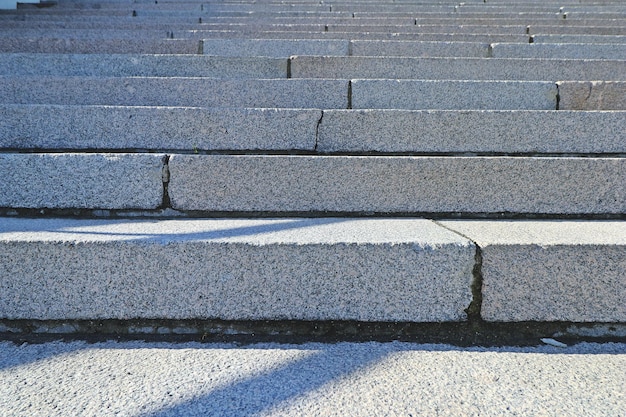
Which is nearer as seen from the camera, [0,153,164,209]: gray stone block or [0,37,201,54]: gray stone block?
[0,153,164,209]: gray stone block

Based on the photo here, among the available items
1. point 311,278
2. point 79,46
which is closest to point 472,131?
point 311,278

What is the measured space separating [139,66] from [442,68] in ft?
6.18

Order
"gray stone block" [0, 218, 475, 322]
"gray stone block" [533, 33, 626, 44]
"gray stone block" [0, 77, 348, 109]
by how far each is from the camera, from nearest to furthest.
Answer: "gray stone block" [0, 218, 475, 322] < "gray stone block" [0, 77, 348, 109] < "gray stone block" [533, 33, 626, 44]

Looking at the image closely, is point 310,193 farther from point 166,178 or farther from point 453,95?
point 453,95

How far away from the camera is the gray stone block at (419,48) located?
3.55m

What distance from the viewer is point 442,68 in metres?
3.04

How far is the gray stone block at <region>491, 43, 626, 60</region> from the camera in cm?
355

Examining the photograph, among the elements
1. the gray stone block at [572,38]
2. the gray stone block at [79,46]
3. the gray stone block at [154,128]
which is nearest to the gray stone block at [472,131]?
the gray stone block at [154,128]

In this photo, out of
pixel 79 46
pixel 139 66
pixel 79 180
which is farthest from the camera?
pixel 79 46

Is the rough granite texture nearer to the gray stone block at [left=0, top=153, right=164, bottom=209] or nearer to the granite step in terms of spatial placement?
the granite step

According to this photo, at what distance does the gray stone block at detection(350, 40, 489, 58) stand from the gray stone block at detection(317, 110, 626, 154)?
4.90 feet

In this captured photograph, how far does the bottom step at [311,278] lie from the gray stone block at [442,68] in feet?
5.83

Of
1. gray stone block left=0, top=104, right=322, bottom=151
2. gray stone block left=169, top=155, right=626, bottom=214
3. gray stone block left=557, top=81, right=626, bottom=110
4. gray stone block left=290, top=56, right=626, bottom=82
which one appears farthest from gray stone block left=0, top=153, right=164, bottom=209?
gray stone block left=557, top=81, right=626, bottom=110

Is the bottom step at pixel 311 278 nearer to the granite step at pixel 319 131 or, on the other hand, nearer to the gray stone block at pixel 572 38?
→ the granite step at pixel 319 131
